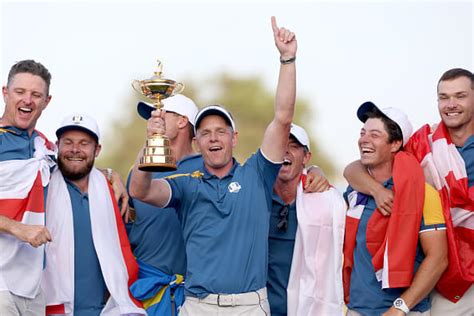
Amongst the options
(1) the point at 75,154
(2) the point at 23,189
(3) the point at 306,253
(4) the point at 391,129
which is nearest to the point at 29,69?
(1) the point at 75,154

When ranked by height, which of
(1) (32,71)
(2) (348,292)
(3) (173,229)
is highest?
(1) (32,71)

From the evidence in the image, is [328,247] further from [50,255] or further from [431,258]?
[50,255]

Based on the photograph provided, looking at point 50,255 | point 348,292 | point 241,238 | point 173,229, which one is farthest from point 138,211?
point 348,292

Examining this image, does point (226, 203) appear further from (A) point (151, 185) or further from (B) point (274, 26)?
(B) point (274, 26)

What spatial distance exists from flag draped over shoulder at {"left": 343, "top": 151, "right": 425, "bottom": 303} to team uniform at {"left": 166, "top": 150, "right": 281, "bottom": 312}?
2.83 feet

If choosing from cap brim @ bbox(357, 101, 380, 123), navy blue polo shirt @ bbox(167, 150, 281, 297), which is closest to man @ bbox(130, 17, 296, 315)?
navy blue polo shirt @ bbox(167, 150, 281, 297)

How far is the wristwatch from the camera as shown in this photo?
648 centimetres

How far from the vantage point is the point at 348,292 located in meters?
7.01

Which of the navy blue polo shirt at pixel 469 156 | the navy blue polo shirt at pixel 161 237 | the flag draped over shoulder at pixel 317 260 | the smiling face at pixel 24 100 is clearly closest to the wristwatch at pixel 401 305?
the flag draped over shoulder at pixel 317 260

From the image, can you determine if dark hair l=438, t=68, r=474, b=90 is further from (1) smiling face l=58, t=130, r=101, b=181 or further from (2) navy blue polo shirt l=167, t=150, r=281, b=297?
(1) smiling face l=58, t=130, r=101, b=181

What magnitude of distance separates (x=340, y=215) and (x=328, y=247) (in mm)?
283

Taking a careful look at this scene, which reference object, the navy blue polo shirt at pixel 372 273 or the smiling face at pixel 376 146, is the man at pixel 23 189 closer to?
the navy blue polo shirt at pixel 372 273

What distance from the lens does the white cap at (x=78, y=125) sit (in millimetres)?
7309

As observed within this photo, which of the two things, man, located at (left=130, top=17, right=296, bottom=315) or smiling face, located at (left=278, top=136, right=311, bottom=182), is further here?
smiling face, located at (left=278, top=136, right=311, bottom=182)
